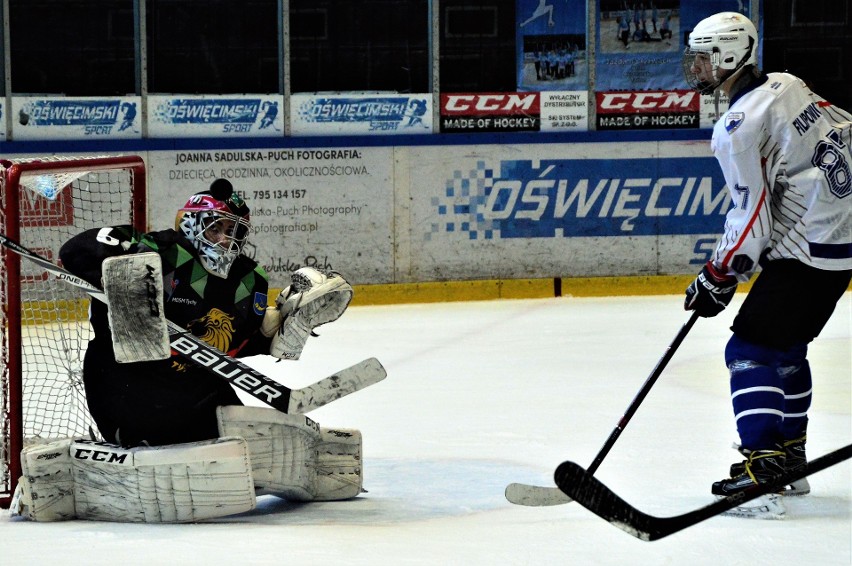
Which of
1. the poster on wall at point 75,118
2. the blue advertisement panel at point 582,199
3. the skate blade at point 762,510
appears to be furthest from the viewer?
the blue advertisement panel at point 582,199

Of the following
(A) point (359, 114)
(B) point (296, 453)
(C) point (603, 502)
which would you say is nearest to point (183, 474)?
(B) point (296, 453)

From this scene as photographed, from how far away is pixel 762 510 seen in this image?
11.1 ft

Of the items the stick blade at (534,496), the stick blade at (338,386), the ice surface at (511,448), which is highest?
the stick blade at (338,386)

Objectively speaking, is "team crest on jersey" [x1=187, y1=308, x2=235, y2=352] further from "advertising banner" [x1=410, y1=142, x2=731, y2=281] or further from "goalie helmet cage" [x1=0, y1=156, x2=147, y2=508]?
"advertising banner" [x1=410, y1=142, x2=731, y2=281]

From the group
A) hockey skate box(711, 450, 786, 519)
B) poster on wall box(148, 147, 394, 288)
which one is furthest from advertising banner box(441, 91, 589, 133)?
hockey skate box(711, 450, 786, 519)

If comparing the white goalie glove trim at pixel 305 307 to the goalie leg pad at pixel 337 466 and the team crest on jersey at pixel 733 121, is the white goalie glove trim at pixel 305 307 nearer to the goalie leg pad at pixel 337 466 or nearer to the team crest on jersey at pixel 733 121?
the goalie leg pad at pixel 337 466

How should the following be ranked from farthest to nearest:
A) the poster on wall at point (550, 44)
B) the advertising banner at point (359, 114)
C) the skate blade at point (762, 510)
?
the poster on wall at point (550, 44) < the advertising banner at point (359, 114) < the skate blade at point (762, 510)

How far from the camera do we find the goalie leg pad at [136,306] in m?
3.28

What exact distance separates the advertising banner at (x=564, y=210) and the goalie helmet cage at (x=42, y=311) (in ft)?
6.47

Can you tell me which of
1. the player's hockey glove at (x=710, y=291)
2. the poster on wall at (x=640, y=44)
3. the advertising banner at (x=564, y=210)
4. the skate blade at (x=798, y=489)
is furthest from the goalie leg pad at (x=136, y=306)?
the poster on wall at (x=640, y=44)

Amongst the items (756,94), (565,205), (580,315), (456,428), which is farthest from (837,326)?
(756,94)

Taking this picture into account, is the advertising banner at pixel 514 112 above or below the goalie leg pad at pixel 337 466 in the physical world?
above

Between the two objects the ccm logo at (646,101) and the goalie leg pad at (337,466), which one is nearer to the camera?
the goalie leg pad at (337,466)

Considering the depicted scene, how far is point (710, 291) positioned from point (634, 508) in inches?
28.3
